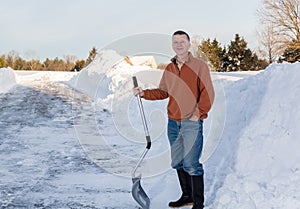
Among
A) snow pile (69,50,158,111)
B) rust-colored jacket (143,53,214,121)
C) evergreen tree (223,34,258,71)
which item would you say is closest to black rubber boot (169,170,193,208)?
rust-colored jacket (143,53,214,121)

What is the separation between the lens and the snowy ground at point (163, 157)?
12.3 ft

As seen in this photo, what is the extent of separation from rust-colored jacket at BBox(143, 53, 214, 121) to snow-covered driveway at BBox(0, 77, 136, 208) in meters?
1.30

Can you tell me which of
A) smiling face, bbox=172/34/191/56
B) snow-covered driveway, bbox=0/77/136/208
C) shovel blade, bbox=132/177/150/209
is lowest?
snow-covered driveway, bbox=0/77/136/208

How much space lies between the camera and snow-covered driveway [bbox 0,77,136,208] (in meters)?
4.14

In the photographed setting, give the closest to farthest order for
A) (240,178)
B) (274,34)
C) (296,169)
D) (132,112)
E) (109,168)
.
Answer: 1. (296,169)
2. (240,178)
3. (109,168)
4. (132,112)
5. (274,34)

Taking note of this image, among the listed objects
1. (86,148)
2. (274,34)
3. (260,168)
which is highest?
(274,34)

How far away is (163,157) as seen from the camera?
5844mm

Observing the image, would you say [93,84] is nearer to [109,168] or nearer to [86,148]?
[86,148]

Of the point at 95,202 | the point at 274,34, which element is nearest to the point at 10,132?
the point at 95,202

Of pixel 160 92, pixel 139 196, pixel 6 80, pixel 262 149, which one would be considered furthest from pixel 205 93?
pixel 6 80

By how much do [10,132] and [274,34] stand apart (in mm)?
27216

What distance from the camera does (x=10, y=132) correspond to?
8.09 metres

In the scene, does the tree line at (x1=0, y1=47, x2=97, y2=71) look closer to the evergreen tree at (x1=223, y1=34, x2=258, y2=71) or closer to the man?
the evergreen tree at (x1=223, y1=34, x2=258, y2=71)

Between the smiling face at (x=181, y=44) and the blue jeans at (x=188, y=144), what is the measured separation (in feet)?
2.06
